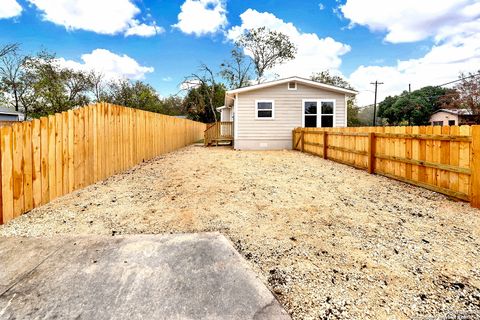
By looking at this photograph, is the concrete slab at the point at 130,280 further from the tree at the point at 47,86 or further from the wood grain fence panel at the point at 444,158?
the tree at the point at 47,86

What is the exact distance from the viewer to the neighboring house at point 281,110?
1445cm

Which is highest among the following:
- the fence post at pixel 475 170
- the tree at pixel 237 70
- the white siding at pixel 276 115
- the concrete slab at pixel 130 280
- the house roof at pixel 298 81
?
the tree at pixel 237 70

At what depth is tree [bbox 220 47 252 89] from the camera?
3425cm

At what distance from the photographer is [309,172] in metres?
7.29

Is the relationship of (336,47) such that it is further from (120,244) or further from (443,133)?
(120,244)

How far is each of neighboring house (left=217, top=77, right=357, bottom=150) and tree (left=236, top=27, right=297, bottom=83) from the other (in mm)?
21581

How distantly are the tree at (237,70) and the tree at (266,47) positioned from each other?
1.13 m

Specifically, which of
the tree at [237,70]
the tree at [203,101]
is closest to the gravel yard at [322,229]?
the tree at [237,70]

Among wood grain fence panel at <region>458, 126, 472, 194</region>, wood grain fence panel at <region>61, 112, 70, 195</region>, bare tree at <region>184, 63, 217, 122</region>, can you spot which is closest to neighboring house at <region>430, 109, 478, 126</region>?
bare tree at <region>184, 63, 217, 122</region>

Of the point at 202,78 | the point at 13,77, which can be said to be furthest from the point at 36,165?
the point at 202,78

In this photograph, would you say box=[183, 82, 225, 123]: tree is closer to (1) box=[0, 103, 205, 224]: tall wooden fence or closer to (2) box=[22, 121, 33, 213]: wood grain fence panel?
(1) box=[0, 103, 205, 224]: tall wooden fence

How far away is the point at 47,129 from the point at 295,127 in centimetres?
1179

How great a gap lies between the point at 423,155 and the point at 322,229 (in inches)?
132

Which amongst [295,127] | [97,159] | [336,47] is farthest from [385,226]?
[336,47]
